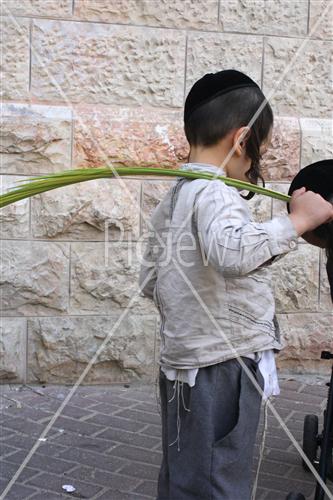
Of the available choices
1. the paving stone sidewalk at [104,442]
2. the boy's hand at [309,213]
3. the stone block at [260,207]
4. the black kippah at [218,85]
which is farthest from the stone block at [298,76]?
the boy's hand at [309,213]

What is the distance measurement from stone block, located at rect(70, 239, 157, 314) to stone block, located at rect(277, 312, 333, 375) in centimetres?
104

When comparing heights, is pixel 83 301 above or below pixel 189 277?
below

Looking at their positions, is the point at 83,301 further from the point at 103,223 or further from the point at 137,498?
the point at 137,498

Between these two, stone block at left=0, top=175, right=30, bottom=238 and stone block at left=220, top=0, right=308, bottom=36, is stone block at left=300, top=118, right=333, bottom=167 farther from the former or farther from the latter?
stone block at left=0, top=175, right=30, bottom=238

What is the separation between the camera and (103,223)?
444cm

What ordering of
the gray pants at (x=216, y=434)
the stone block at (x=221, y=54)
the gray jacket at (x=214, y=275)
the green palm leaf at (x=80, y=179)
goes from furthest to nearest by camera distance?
the stone block at (x=221, y=54) → the green palm leaf at (x=80, y=179) → the gray pants at (x=216, y=434) → the gray jacket at (x=214, y=275)

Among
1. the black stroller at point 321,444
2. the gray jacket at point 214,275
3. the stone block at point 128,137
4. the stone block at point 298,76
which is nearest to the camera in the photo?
the gray jacket at point 214,275

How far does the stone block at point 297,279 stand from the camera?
471 centimetres

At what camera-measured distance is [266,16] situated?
4.63 metres

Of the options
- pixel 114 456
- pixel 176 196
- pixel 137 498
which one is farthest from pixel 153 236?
pixel 114 456

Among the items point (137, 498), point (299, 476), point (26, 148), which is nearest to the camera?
point (137, 498)

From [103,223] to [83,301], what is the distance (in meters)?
0.51
